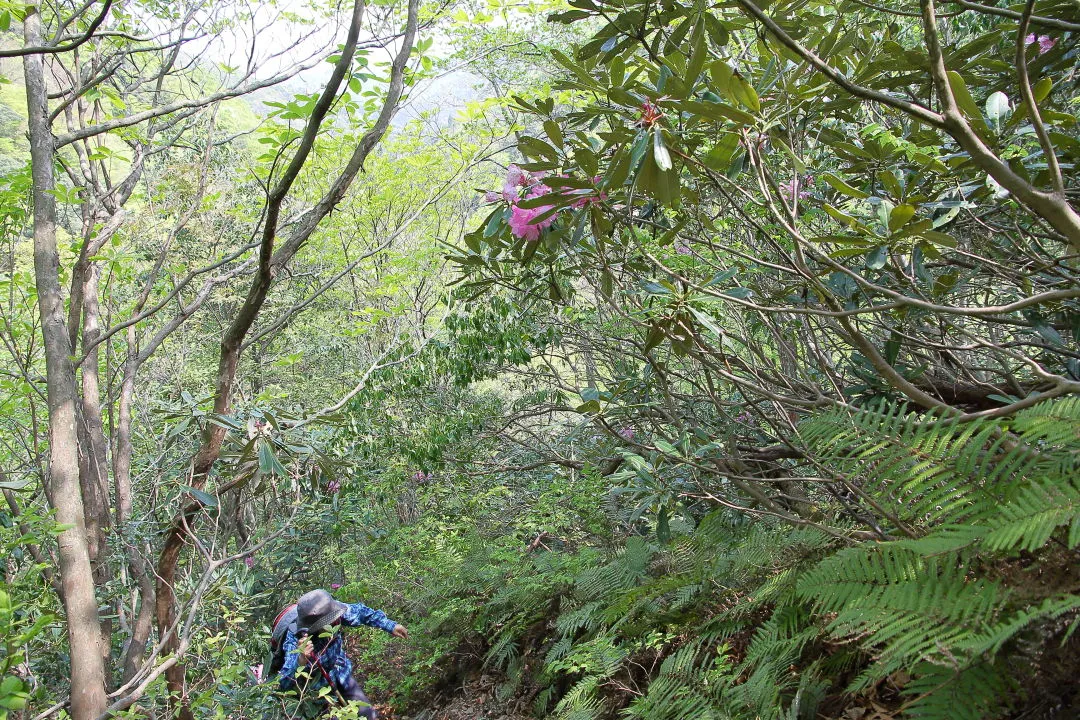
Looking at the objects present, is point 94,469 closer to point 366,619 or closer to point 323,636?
point 323,636

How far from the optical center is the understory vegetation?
1548mm

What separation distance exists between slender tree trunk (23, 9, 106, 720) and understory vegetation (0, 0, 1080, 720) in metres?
0.01

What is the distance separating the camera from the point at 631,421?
331cm

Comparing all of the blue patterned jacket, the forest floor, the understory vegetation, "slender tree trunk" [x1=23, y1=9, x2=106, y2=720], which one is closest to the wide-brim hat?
the blue patterned jacket

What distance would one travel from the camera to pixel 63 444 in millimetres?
2068

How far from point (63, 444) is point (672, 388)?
2.77 metres

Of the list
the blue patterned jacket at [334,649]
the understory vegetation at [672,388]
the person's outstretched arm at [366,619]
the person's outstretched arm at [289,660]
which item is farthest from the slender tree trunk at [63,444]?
the person's outstretched arm at [366,619]

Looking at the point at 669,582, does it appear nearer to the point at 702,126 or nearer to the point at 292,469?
the point at 292,469

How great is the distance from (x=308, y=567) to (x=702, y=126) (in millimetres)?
6638

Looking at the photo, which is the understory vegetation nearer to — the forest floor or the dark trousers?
the forest floor

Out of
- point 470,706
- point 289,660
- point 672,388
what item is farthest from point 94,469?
point 470,706

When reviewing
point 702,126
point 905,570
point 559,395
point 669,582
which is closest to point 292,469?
point 559,395

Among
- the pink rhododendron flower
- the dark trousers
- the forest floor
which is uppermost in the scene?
the pink rhododendron flower

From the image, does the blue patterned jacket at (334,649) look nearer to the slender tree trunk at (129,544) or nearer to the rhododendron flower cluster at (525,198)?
the slender tree trunk at (129,544)
